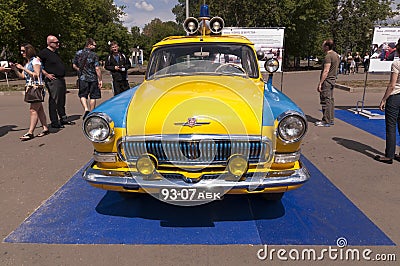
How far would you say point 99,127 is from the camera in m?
2.96

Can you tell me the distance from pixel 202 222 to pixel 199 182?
692 mm

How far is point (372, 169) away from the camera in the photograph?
4711 mm

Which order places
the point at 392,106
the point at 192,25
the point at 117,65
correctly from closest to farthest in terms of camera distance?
the point at 392,106, the point at 192,25, the point at 117,65

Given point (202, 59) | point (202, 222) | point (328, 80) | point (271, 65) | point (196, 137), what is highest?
point (202, 59)

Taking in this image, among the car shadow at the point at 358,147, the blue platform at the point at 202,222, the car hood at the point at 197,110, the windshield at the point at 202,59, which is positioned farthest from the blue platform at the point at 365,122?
the car hood at the point at 197,110

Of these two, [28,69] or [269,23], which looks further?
[269,23]

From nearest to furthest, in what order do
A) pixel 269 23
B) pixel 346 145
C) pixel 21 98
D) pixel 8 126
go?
pixel 346 145, pixel 8 126, pixel 21 98, pixel 269 23

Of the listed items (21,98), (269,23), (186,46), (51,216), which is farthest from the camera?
(269,23)

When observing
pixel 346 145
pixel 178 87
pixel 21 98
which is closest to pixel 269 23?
pixel 21 98

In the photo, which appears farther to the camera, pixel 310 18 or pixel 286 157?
pixel 310 18

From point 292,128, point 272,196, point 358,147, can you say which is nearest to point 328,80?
point 358,147

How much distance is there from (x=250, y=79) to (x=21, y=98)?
12.5m

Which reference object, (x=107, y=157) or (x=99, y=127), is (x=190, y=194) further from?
(x=99, y=127)

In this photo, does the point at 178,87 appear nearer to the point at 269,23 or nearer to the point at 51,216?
the point at 51,216
